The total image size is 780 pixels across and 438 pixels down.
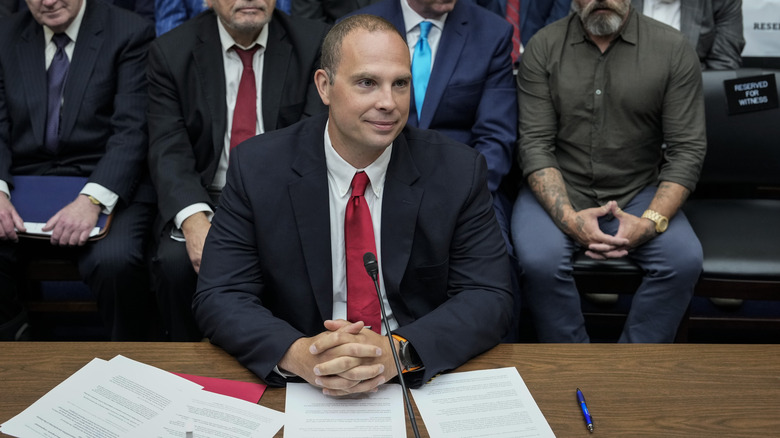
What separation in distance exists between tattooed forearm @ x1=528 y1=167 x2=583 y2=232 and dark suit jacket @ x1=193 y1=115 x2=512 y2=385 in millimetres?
827

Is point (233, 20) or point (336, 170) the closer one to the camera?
point (336, 170)

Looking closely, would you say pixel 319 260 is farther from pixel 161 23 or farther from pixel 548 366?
pixel 161 23

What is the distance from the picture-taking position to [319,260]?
1.59 metres

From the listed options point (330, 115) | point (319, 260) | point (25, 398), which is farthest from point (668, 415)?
point (25, 398)

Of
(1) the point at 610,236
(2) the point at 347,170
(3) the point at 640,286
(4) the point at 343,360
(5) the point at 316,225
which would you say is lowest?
(3) the point at 640,286

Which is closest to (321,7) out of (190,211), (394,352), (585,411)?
(190,211)

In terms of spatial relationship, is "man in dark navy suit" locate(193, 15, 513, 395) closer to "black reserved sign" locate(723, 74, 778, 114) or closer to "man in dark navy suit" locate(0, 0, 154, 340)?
"man in dark navy suit" locate(0, 0, 154, 340)

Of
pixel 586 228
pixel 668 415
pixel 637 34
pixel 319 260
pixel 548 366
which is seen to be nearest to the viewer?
pixel 668 415

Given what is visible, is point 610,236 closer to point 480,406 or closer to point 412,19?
point 412,19

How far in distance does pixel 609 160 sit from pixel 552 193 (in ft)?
0.89

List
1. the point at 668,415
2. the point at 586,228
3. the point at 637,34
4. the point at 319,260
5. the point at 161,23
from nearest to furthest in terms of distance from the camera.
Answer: the point at 668,415 → the point at 319,260 → the point at 586,228 → the point at 637,34 → the point at 161,23

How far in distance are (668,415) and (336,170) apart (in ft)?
2.79

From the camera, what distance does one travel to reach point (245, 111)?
8.16ft

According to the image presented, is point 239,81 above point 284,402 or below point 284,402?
above
